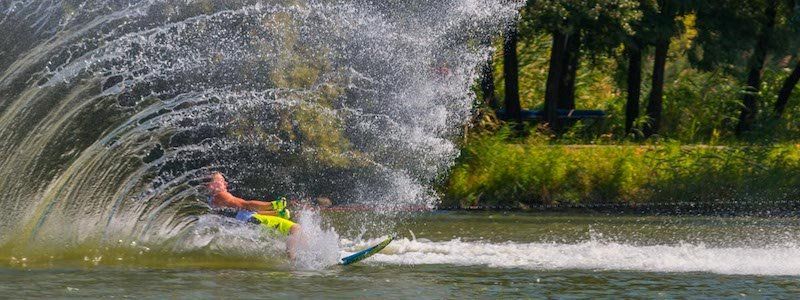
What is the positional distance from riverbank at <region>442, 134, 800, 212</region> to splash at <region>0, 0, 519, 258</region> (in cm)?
75

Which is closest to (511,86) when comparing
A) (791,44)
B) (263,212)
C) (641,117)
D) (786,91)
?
(641,117)

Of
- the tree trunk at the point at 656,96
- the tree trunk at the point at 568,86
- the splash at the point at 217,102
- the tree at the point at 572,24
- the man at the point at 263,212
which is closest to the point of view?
the man at the point at 263,212

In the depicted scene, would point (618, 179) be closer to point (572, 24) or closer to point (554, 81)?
point (572, 24)

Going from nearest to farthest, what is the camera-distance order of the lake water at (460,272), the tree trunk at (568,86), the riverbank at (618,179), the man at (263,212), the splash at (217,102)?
the lake water at (460,272), the man at (263,212), the splash at (217,102), the riverbank at (618,179), the tree trunk at (568,86)

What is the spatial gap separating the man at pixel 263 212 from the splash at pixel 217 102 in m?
0.79

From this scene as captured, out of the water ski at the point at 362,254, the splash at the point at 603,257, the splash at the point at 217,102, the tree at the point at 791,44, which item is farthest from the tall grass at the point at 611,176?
the water ski at the point at 362,254

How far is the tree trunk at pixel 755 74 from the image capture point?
33375 millimetres

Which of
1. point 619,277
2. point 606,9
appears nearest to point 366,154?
point 606,9

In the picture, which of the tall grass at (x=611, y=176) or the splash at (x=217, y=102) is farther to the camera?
the tall grass at (x=611, y=176)

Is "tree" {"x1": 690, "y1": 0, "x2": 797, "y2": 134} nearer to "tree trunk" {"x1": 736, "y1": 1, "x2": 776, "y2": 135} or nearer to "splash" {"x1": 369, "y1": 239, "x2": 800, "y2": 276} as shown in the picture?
"tree trunk" {"x1": 736, "y1": 1, "x2": 776, "y2": 135}

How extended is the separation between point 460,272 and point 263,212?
2.35m

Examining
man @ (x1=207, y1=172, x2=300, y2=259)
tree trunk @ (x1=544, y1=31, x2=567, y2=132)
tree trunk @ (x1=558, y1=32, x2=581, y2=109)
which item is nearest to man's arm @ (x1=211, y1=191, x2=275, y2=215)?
man @ (x1=207, y1=172, x2=300, y2=259)

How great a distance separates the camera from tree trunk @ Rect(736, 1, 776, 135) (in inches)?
1314

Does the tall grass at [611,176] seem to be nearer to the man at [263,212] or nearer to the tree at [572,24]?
the tree at [572,24]
